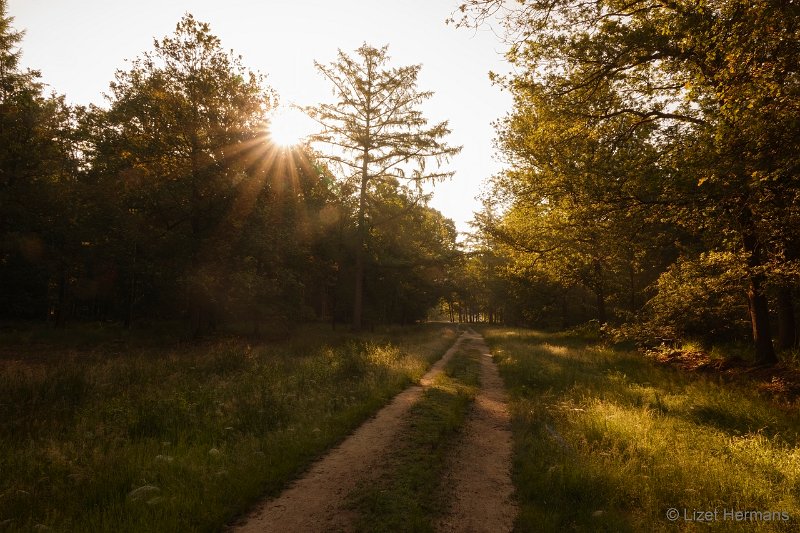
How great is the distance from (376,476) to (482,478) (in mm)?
1647

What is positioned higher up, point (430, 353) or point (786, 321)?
point (786, 321)

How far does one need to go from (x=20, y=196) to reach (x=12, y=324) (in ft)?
25.2

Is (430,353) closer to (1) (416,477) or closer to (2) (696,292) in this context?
(2) (696,292)

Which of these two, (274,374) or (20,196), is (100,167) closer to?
(20,196)

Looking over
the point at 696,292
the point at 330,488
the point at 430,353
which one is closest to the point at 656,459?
the point at 330,488

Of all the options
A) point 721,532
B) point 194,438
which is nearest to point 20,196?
point 194,438

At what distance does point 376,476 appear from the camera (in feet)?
19.0

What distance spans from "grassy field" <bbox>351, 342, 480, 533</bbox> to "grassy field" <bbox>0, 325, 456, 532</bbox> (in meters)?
1.32

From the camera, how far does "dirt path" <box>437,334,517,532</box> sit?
4.70 metres

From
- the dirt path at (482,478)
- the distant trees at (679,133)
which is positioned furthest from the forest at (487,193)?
the dirt path at (482,478)

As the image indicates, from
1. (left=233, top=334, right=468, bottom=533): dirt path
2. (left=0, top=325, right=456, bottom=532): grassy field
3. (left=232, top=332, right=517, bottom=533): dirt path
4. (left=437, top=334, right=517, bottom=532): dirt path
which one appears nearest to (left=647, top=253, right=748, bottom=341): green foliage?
(left=437, top=334, right=517, bottom=532): dirt path

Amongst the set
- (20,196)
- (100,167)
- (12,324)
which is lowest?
(12,324)

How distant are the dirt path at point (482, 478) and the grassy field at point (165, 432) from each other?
7.92ft

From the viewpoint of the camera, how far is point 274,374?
1234 cm
